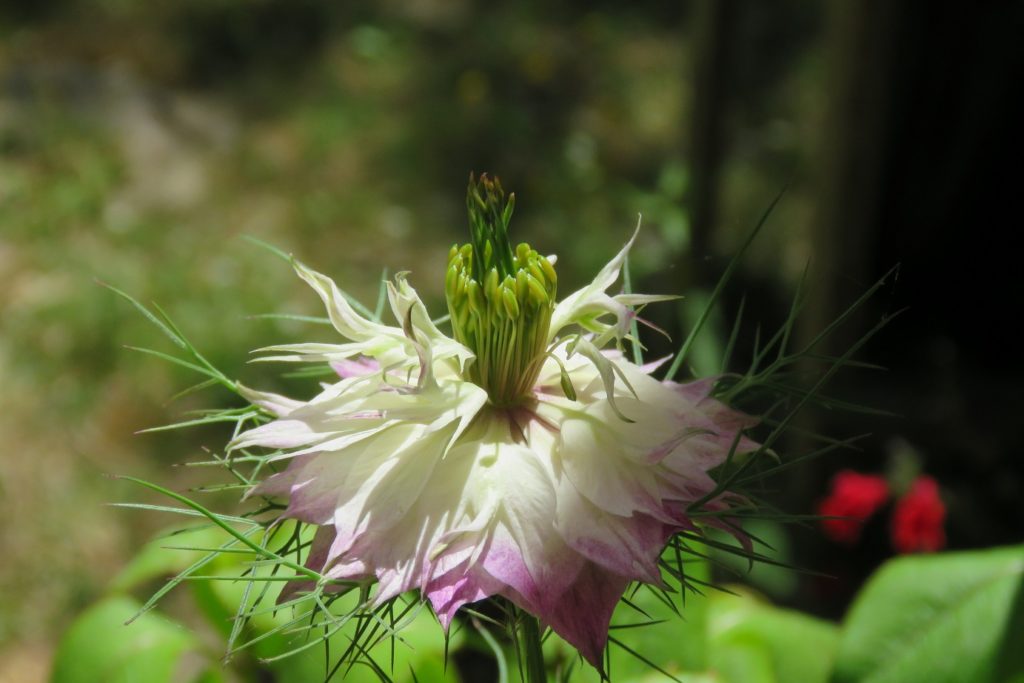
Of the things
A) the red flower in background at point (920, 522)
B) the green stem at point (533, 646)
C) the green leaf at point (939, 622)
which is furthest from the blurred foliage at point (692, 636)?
the red flower in background at point (920, 522)

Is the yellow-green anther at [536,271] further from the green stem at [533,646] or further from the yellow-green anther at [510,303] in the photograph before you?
the green stem at [533,646]

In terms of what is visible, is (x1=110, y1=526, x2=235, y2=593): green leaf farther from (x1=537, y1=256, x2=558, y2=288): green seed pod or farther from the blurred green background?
(x1=537, y1=256, x2=558, y2=288): green seed pod

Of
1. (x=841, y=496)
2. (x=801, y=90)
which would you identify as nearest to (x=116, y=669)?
(x=841, y=496)

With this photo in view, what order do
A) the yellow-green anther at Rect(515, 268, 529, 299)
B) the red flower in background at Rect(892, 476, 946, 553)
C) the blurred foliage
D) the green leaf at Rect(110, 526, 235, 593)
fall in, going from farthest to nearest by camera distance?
the red flower in background at Rect(892, 476, 946, 553) → the green leaf at Rect(110, 526, 235, 593) → the blurred foliage → the yellow-green anther at Rect(515, 268, 529, 299)

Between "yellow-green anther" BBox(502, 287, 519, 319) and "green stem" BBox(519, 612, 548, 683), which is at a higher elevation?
"yellow-green anther" BBox(502, 287, 519, 319)

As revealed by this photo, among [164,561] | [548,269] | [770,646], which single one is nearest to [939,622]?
[770,646]

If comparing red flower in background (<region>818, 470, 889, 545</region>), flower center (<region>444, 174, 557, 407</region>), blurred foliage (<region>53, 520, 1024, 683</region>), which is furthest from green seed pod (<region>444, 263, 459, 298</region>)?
red flower in background (<region>818, 470, 889, 545</region>)

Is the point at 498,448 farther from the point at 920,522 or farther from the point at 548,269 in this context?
the point at 920,522

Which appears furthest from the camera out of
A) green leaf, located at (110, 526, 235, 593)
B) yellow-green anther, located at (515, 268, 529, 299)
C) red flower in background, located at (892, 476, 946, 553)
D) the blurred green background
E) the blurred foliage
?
the blurred green background
